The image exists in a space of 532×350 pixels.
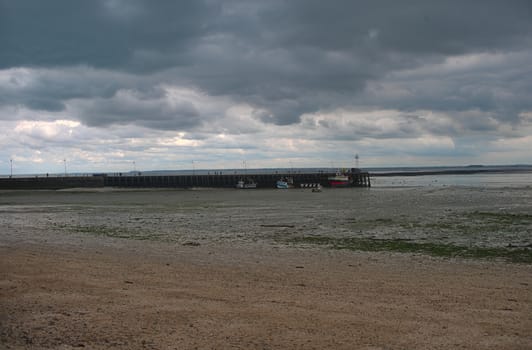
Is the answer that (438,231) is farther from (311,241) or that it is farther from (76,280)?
(76,280)

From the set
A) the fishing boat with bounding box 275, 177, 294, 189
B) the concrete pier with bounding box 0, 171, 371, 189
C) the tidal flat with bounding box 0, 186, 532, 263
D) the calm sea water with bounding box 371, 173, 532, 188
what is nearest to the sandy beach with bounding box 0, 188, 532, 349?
the tidal flat with bounding box 0, 186, 532, 263

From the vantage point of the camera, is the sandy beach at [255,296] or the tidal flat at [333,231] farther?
the tidal flat at [333,231]

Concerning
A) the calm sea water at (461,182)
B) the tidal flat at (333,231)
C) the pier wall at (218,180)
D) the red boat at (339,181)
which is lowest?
the calm sea water at (461,182)

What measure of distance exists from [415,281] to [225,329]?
233 inches

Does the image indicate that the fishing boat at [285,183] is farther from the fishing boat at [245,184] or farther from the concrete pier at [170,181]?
the fishing boat at [245,184]

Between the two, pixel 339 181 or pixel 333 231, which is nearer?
pixel 333 231

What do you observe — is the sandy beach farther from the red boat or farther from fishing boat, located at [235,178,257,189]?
the red boat

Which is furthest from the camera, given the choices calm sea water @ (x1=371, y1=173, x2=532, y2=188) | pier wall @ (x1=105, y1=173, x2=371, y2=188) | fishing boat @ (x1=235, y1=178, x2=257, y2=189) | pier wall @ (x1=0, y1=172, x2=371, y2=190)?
pier wall @ (x1=105, y1=173, x2=371, y2=188)

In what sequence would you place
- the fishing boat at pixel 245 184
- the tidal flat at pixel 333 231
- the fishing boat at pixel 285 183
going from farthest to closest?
1. the fishing boat at pixel 245 184
2. the fishing boat at pixel 285 183
3. the tidal flat at pixel 333 231

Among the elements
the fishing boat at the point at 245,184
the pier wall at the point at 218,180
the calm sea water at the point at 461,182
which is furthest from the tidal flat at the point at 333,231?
the pier wall at the point at 218,180

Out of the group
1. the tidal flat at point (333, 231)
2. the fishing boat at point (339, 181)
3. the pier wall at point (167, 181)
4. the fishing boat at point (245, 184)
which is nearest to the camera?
the tidal flat at point (333, 231)

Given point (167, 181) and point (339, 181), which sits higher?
point (167, 181)

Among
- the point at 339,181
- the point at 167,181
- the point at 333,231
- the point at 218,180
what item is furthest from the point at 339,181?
the point at 333,231

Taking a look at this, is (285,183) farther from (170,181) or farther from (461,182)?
(461,182)
